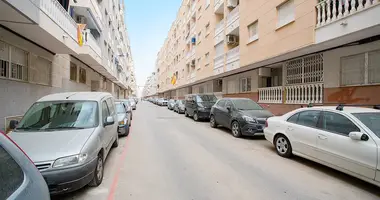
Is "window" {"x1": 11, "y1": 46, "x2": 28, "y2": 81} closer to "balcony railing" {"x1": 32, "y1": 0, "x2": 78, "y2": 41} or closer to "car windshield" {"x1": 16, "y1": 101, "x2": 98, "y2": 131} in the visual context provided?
"balcony railing" {"x1": 32, "y1": 0, "x2": 78, "y2": 41}

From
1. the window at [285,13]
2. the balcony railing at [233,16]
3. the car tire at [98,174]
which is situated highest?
the balcony railing at [233,16]

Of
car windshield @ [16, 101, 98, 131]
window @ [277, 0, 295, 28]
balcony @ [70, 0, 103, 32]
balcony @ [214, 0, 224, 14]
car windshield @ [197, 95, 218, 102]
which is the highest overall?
balcony @ [214, 0, 224, 14]

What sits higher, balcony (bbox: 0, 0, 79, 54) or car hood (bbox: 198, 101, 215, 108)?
balcony (bbox: 0, 0, 79, 54)

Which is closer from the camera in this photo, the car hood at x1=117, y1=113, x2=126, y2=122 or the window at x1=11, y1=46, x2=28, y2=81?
the window at x1=11, y1=46, x2=28, y2=81

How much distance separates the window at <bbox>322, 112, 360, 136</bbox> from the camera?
151 inches

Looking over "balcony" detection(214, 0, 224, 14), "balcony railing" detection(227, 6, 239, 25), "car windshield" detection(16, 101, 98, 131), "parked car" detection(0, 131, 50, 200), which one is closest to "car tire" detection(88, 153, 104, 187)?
"car windshield" detection(16, 101, 98, 131)

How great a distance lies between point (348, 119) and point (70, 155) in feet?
17.3

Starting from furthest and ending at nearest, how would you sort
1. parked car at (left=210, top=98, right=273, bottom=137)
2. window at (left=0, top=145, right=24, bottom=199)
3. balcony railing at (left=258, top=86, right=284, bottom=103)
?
balcony railing at (left=258, top=86, right=284, bottom=103)
parked car at (left=210, top=98, right=273, bottom=137)
window at (left=0, top=145, right=24, bottom=199)

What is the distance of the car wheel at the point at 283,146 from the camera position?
5141mm

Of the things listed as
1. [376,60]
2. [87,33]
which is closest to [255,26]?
[376,60]

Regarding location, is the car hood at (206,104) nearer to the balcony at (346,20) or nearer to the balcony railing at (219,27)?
the balcony railing at (219,27)

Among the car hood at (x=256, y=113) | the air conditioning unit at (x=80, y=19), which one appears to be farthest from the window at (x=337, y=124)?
the air conditioning unit at (x=80, y=19)

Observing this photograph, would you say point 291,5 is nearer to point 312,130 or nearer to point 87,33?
point 312,130

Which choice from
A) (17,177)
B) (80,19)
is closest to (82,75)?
(80,19)
